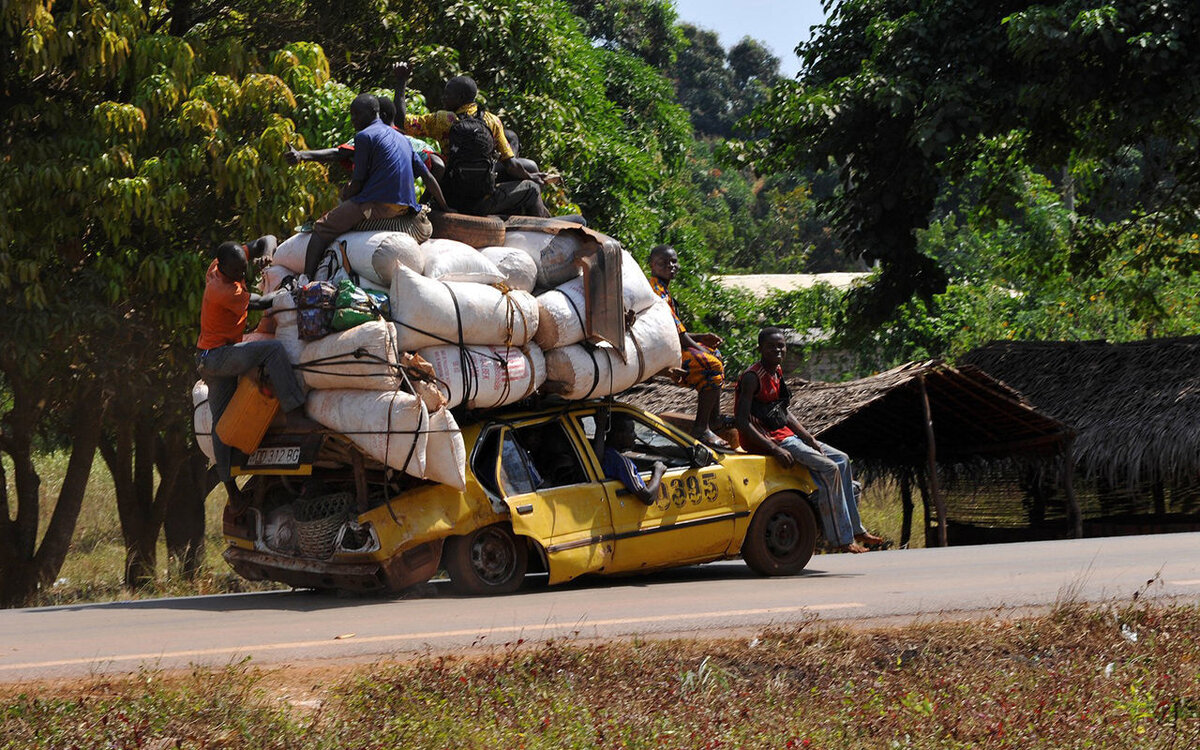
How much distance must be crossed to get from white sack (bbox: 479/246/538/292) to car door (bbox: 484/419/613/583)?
38.8 inches

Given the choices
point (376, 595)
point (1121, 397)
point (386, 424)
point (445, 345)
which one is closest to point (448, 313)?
point (445, 345)

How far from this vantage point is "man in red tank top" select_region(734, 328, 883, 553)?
11.1 m

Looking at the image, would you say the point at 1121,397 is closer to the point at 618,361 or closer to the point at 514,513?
the point at 618,361

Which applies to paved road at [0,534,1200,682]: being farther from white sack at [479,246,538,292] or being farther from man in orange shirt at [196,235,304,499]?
white sack at [479,246,538,292]

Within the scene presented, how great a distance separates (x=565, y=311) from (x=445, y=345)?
1064mm

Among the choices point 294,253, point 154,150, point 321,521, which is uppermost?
point 154,150

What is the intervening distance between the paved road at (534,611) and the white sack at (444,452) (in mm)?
Result: 829

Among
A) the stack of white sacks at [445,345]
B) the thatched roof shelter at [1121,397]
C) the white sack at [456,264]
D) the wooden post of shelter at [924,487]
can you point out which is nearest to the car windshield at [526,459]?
the stack of white sacks at [445,345]

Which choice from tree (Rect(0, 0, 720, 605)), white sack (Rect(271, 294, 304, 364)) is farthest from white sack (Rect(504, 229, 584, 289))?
tree (Rect(0, 0, 720, 605))

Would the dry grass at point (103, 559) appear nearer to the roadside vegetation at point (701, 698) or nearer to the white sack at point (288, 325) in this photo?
the white sack at point (288, 325)

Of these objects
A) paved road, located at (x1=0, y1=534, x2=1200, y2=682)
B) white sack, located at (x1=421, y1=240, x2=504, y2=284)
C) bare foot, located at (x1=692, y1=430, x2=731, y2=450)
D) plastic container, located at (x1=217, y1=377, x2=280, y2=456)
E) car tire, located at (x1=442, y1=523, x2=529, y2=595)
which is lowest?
paved road, located at (x1=0, y1=534, x2=1200, y2=682)

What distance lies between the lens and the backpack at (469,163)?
420 inches

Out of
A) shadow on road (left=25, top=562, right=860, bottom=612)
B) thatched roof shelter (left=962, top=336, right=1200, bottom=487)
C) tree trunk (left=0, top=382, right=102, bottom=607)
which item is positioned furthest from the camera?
thatched roof shelter (left=962, top=336, right=1200, bottom=487)

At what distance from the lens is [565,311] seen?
1023 centimetres
